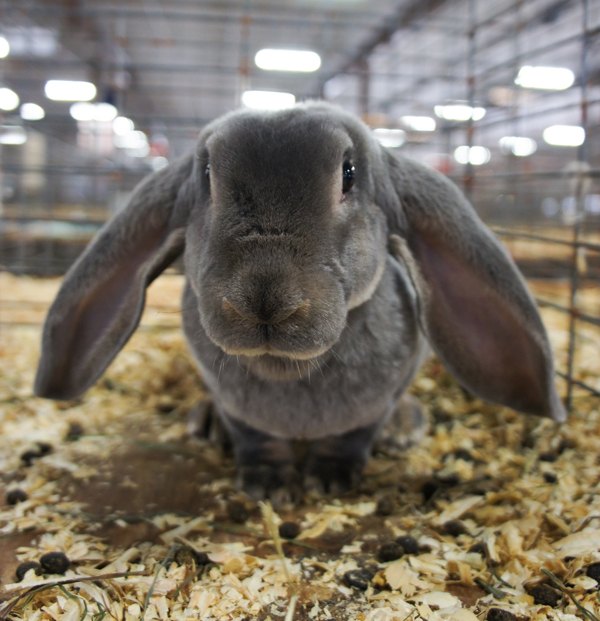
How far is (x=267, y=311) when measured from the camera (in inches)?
67.2

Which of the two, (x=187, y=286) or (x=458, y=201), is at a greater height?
Result: (x=458, y=201)

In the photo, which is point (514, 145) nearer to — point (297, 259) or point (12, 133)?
point (297, 259)

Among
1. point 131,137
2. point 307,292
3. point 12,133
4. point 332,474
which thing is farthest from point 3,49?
point 131,137

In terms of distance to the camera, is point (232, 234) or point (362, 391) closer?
point (232, 234)

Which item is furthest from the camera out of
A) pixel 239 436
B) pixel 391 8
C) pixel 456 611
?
pixel 391 8

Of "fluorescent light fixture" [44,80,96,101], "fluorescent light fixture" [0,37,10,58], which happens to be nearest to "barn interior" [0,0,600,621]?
"fluorescent light fixture" [0,37,10,58]

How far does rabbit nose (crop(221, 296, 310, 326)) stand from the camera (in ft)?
5.59

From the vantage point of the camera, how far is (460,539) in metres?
2.17

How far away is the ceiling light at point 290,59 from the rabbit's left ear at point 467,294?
16.4 feet

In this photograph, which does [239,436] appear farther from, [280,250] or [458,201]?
[458,201]

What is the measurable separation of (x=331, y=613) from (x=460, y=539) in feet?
1.90

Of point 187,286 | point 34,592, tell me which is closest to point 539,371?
point 187,286

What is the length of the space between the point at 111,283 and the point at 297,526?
3.69 ft

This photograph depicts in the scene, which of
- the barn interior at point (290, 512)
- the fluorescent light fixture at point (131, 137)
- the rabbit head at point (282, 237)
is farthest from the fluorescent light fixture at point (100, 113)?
the rabbit head at point (282, 237)
